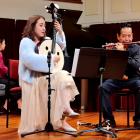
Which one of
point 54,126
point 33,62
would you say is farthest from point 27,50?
point 54,126

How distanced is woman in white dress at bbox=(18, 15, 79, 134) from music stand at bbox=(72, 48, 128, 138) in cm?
21

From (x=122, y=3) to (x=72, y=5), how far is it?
1134 mm

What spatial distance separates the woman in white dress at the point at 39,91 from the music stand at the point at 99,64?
0.21 metres

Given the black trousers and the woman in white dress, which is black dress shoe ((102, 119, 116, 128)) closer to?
the black trousers

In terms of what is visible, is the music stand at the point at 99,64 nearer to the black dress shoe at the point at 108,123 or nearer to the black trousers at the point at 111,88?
the black dress shoe at the point at 108,123

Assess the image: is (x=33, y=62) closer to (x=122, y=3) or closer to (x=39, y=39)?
(x=39, y=39)

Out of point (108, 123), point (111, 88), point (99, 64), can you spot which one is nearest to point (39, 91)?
point (99, 64)

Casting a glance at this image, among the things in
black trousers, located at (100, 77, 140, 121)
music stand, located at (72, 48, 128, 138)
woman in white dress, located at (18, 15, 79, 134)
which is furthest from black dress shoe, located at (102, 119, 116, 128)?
woman in white dress, located at (18, 15, 79, 134)

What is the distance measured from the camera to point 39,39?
175 inches

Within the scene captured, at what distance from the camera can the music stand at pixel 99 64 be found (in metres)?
4.10

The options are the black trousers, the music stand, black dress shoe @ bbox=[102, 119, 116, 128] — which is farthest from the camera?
the black trousers

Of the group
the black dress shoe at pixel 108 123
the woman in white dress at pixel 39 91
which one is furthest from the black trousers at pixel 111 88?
the woman in white dress at pixel 39 91

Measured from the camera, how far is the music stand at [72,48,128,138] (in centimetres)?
410

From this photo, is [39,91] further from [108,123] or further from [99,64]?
[108,123]
